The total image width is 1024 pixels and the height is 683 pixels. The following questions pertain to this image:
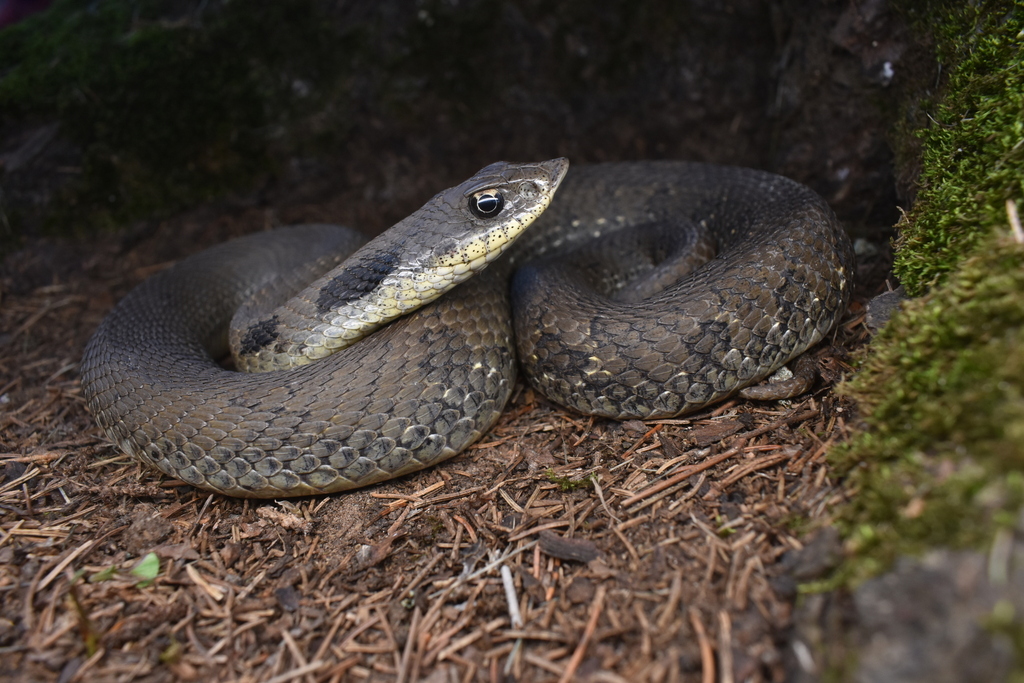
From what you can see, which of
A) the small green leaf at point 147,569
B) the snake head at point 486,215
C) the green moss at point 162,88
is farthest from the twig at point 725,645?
the green moss at point 162,88

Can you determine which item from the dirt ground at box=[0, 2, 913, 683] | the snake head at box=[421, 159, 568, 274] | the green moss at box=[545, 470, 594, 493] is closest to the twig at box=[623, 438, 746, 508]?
the dirt ground at box=[0, 2, 913, 683]

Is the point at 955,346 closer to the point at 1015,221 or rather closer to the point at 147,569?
the point at 1015,221

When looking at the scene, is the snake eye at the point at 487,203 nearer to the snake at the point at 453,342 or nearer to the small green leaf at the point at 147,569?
the snake at the point at 453,342

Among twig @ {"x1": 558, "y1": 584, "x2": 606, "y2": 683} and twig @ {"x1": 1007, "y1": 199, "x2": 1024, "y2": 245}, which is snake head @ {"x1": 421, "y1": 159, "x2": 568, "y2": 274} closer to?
twig @ {"x1": 558, "y1": 584, "x2": 606, "y2": 683}

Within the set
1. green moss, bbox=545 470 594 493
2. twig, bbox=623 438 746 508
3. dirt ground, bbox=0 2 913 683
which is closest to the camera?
dirt ground, bbox=0 2 913 683

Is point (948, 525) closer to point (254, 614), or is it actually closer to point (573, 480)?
point (573, 480)

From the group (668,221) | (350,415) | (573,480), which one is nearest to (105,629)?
(350,415)
